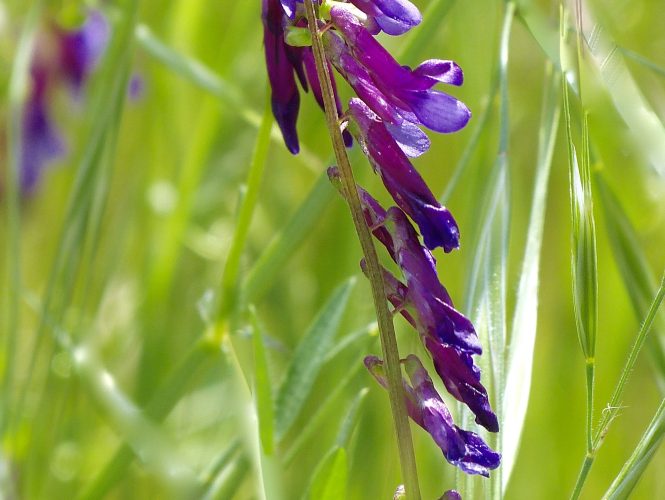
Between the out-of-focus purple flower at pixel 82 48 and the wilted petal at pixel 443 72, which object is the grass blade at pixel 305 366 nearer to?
the wilted petal at pixel 443 72

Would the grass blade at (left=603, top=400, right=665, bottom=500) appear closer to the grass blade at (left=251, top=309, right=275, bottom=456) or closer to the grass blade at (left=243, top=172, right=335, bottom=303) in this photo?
the grass blade at (left=251, top=309, right=275, bottom=456)

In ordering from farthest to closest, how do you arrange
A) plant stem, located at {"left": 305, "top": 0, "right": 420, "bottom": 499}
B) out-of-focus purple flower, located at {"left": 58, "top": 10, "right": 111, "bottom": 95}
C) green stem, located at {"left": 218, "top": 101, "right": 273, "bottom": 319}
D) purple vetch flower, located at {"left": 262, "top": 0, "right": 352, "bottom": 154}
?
out-of-focus purple flower, located at {"left": 58, "top": 10, "right": 111, "bottom": 95} < green stem, located at {"left": 218, "top": 101, "right": 273, "bottom": 319} < purple vetch flower, located at {"left": 262, "top": 0, "right": 352, "bottom": 154} < plant stem, located at {"left": 305, "top": 0, "right": 420, "bottom": 499}

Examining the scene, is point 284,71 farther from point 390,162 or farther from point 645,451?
point 645,451

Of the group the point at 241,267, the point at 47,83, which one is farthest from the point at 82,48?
the point at 241,267

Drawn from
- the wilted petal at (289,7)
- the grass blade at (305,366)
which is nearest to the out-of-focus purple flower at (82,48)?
the grass blade at (305,366)

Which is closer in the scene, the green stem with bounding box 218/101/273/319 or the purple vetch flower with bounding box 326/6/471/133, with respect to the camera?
Answer: the purple vetch flower with bounding box 326/6/471/133

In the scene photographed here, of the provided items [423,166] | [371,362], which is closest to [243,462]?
[371,362]

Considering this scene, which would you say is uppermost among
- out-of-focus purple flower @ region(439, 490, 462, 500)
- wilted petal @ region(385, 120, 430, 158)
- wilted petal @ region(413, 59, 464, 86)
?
wilted petal @ region(413, 59, 464, 86)

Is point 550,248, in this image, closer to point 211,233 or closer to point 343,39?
point 211,233

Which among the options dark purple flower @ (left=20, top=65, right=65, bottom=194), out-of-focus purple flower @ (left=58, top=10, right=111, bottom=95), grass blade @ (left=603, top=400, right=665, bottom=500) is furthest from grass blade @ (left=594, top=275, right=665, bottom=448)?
dark purple flower @ (left=20, top=65, right=65, bottom=194)
